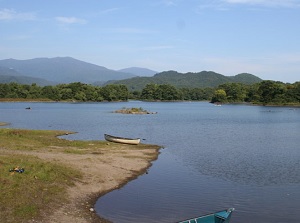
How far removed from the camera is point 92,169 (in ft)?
112

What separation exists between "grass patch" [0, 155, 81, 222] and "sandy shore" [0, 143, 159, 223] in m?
0.80

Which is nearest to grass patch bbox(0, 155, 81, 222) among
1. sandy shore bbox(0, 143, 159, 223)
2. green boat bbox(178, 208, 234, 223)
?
sandy shore bbox(0, 143, 159, 223)

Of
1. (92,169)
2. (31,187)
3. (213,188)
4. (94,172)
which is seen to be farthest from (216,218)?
(92,169)

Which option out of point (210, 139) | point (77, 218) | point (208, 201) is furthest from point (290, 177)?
point (210, 139)

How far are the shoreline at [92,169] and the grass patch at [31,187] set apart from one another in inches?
21.5

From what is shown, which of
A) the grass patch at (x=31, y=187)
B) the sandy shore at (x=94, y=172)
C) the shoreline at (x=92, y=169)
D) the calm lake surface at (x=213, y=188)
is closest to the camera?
the grass patch at (x=31, y=187)

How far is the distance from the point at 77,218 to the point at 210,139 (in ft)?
159

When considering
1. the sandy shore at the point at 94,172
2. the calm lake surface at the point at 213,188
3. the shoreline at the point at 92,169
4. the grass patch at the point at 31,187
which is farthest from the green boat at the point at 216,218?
the grass patch at the point at 31,187

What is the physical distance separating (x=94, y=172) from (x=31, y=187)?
9.11 metres

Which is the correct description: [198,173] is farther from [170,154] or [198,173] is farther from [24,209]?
[24,209]

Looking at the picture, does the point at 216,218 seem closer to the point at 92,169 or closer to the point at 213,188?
the point at 213,188

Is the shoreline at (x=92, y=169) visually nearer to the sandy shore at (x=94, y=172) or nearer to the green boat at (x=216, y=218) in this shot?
the sandy shore at (x=94, y=172)

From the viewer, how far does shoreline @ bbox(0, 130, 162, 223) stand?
2242 cm

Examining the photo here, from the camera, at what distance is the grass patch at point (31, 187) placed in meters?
21.0
